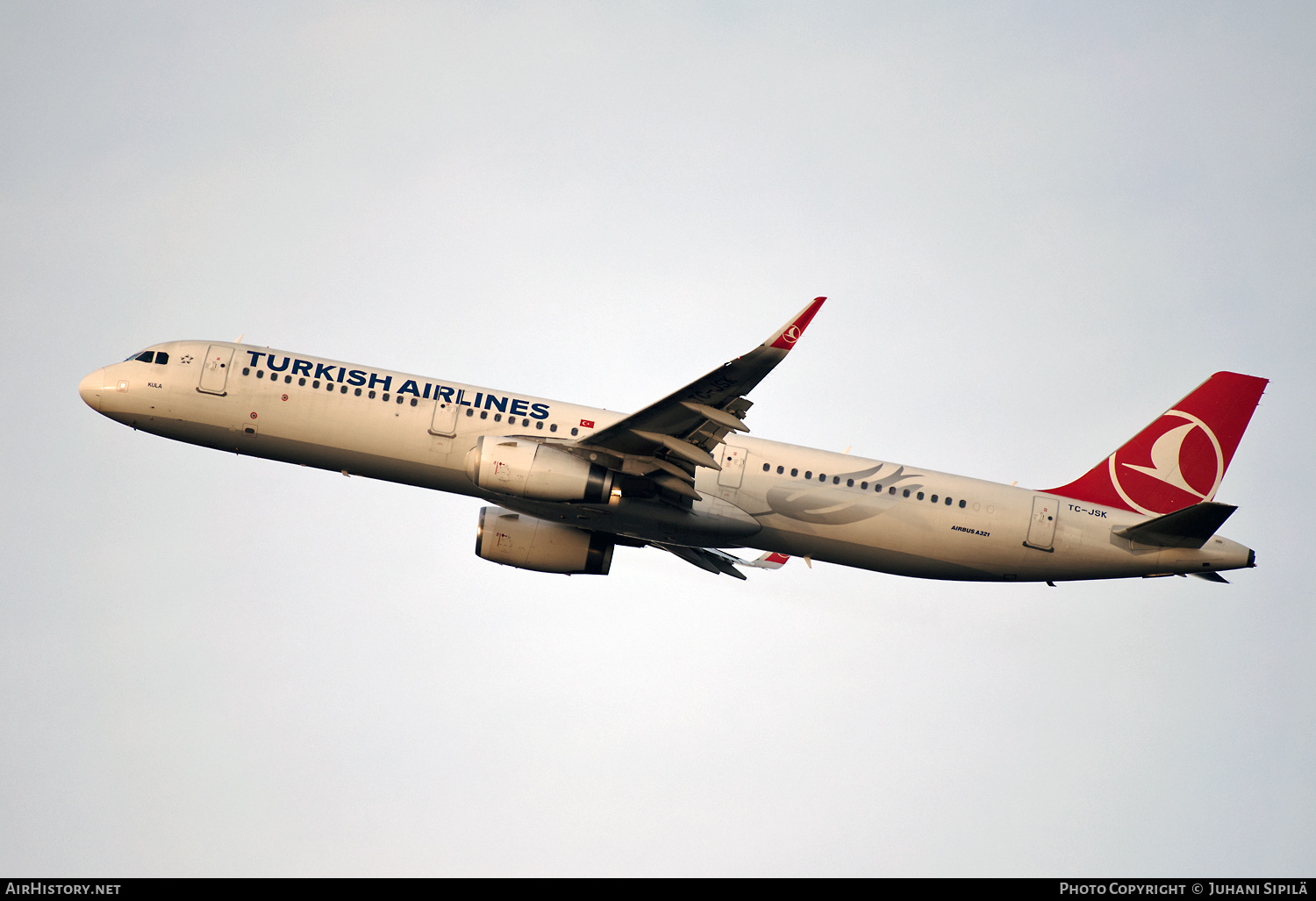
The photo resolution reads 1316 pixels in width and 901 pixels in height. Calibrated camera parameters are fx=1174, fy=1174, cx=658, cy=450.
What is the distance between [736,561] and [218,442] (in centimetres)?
1681

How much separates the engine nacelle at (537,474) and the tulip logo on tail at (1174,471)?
1654 cm

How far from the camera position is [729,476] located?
3431cm

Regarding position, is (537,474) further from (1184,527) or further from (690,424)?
(1184,527)

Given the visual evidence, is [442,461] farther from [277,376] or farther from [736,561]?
[736,561]

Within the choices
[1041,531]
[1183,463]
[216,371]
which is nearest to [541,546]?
[216,371]

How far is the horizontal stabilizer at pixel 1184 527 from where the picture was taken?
31906 millimetres

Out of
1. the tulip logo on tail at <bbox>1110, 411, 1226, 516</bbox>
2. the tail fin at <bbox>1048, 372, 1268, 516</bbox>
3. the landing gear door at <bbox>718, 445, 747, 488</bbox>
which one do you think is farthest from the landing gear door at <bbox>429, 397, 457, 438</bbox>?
the tulip logo on tail at <bbox>1110, 411, 1226, 516</bbox>

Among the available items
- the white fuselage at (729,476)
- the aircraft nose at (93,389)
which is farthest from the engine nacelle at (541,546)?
the aircraft nose at (93,389)

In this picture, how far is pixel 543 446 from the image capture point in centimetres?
3195

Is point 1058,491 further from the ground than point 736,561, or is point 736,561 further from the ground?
point 1058,491

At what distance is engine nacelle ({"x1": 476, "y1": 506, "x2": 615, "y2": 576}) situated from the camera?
3675 centimetres

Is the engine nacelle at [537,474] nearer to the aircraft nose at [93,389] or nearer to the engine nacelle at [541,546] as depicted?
the engine nacelle at [541,546]

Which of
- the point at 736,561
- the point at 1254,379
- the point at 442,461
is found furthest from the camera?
the point at 736,561
